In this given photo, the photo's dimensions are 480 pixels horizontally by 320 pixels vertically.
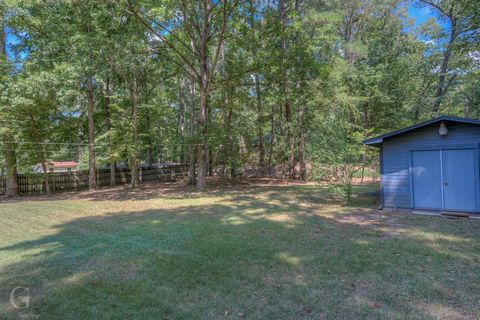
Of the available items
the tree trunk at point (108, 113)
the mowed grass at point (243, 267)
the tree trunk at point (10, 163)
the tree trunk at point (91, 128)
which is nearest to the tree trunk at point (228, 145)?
the tree trunk at point (108, 113)

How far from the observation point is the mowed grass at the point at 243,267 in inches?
113

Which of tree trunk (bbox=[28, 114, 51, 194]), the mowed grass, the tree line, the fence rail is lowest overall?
the mowed grass

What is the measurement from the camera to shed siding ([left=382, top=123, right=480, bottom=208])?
23.5ft

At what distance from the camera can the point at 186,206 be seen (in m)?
8.77

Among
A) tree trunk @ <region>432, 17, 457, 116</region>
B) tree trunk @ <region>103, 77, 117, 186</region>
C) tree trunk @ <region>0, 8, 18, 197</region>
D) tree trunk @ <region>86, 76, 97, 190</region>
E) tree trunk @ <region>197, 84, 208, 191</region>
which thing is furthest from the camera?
tree trunk @ <region>103, 77, 117, 186</region>

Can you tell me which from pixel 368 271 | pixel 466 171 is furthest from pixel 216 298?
pixel 466 171

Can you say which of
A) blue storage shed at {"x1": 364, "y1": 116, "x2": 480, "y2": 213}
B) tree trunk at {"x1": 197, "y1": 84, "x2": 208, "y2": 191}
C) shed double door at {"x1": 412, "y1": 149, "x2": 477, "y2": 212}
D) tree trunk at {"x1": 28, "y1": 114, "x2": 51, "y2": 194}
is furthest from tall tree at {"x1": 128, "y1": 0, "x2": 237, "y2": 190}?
shed double door at {"x1": 412, "y1": 149, "x2": 477, "y2": 212}

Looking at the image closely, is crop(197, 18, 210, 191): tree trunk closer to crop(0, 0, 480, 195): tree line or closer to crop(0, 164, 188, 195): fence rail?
crop(0, 0, 480, 195): tree line

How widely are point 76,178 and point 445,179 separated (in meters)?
16.3

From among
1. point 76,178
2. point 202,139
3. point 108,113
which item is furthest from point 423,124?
point 76,178

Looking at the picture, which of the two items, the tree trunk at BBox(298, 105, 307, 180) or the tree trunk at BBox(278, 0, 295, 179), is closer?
the tree trunk at BBox(278, 0, 295, 179)

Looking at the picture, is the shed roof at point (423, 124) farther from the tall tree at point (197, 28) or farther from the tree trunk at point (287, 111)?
the tall tree at point (197, 28)

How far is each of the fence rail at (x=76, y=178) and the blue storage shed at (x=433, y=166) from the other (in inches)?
570

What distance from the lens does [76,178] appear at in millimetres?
15242
